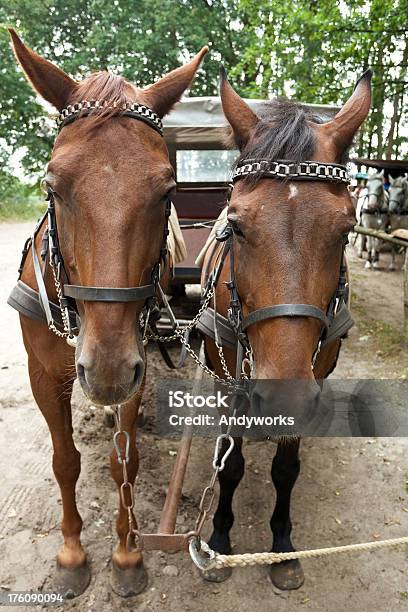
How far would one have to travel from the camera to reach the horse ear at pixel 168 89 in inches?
75.5

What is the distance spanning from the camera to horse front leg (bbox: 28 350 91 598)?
2346mm

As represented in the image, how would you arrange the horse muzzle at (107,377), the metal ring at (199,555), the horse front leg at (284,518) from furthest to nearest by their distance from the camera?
the horse front leg at (284,518) < the metal ring at (199,555) < the horse muzzle at (107,377)

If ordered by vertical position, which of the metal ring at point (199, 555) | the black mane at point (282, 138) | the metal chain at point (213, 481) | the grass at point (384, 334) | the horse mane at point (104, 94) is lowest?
the grass at point (384, 334)

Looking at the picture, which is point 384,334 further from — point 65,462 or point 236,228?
point 236,228

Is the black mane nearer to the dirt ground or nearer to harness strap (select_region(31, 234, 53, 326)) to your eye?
harness strap (select_region(31, 234, 53, 326))

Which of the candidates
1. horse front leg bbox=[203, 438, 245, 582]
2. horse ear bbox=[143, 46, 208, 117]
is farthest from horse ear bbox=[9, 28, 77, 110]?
horse front leg bbox=[203, 438, 245, 582]

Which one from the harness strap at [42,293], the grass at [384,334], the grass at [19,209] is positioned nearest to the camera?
the harness strap at [42,293]

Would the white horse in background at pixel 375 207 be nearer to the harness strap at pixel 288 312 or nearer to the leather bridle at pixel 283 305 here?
the leather bridle at pixel 283 305

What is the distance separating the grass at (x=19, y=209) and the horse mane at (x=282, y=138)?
1929 cm

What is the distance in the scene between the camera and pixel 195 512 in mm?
2912

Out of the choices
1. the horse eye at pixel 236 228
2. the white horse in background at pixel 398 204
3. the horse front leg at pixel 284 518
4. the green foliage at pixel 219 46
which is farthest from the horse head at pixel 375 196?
the horse eye at pixel 236 228

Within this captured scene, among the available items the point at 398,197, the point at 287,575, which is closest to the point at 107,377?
the point at 287,575

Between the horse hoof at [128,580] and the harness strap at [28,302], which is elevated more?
the harness strap at [28,302]

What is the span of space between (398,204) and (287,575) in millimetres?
10856
